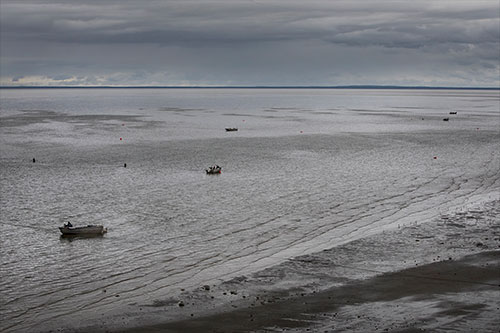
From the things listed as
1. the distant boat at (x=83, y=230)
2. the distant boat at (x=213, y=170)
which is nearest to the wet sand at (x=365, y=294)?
the distant boat at (x=83, y=230)

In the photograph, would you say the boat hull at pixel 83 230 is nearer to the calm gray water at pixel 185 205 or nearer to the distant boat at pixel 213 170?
the calm gray water at pixel 185 205

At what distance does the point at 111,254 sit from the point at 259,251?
10252 mm

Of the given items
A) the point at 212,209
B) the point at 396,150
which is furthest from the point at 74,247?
the point at 396,150

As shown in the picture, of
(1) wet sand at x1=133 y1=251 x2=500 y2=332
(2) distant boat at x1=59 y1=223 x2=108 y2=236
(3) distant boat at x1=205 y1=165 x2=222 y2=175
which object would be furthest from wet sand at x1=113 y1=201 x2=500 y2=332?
(3) distant boat at x1=205 y1=165 x2=222 y2=175

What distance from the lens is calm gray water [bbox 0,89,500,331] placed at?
1335 inches

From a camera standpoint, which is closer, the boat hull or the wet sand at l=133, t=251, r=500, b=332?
the wet sand at l=133, t=251, r=500, b=332

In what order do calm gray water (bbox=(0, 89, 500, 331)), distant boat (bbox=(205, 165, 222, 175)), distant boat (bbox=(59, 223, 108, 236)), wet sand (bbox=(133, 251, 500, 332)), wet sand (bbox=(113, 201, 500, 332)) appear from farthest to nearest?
1. distant boat (bbox=(205, 165, 222, 175))
2. distant boat (bbox=(59, 223, 108, 236))
3. calm gray water (bbox=(0, 89, 500, 331))
4. wet sand (bbox=(113, 201, 500, 332))
5. wet sand (bbox=(133, 251, 500, 332))

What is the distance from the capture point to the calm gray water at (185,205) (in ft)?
111

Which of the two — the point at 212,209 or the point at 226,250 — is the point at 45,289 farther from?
the point at 212,209

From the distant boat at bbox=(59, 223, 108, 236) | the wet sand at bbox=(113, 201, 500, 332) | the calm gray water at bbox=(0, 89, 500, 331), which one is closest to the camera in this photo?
the wet sand at bbox=(113, 201, 500, 332)

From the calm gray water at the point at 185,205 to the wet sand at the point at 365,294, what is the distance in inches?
99.1

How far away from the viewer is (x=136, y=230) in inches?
1789

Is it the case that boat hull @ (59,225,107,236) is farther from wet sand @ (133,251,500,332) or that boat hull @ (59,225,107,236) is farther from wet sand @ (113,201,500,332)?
wet sand @ (133,251,500,332)

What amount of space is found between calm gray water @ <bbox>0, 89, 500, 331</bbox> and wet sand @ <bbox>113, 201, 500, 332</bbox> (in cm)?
252
